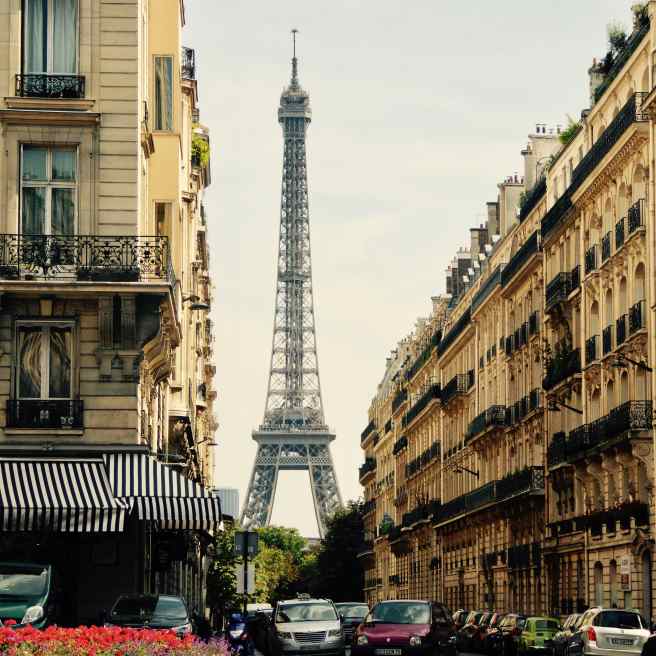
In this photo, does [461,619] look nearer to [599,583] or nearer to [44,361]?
[599,583]

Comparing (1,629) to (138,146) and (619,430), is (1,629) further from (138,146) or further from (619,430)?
(619,430)

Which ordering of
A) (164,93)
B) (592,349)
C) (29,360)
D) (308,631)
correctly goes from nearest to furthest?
(29,360) → (308,631) → (164,93) → (592,349)

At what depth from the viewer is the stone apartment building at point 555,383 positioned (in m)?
56.5

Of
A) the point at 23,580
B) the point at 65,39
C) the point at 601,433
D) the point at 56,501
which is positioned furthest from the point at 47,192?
the point at 601,433

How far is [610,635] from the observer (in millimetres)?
38750

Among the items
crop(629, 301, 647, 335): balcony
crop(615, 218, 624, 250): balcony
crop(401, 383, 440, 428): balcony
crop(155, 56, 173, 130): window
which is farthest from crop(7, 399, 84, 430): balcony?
crop(401, 383, 440, 428): balcony

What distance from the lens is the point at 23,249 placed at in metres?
37.3

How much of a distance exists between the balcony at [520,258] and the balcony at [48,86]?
122 feet

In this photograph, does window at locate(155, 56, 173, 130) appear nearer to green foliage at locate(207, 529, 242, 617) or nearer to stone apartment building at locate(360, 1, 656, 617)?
stone apartment building at locate(360, 1, 656, 617)

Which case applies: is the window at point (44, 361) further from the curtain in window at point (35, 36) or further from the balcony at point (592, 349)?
the balcony at point (592, 349)

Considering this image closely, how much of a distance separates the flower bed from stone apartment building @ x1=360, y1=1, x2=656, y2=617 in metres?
35.3

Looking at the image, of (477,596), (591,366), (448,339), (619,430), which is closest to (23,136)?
(619,430)

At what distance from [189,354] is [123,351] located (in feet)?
98.6

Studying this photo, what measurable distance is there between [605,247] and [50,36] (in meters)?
27.8
